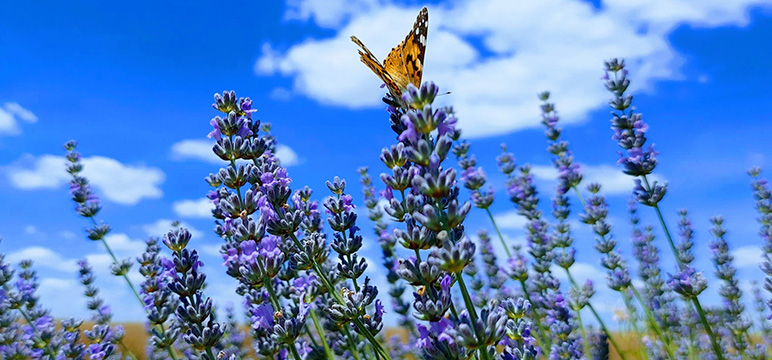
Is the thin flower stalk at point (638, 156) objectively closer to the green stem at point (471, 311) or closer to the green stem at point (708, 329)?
the green stem at point (708, 329)

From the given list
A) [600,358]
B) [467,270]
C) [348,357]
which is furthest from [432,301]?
[467,270]

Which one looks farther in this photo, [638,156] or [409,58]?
[638,156]

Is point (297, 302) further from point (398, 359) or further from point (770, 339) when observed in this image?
point (770, 339)

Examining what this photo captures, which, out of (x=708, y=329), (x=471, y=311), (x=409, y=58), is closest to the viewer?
(x=471, y=311)

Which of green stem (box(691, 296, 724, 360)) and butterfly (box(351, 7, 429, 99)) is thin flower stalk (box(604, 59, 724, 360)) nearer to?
green stem (box(691, 296, 724, 360))

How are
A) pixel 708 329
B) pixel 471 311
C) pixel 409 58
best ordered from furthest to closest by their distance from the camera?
pixel 708 329 → pixel 409 58 → pixel 471 311

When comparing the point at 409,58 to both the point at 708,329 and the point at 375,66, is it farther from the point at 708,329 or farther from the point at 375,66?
the point at 708,329

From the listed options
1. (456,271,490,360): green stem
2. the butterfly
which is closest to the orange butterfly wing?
the butterfly

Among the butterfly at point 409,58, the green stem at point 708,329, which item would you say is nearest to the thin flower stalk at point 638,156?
the green stem at point 708,329

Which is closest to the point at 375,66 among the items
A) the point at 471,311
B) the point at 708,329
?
the point at 471,311

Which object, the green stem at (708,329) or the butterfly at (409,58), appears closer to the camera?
the butterfly at (409,58)

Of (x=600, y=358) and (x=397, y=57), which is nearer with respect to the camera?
(x=397, y=57)
